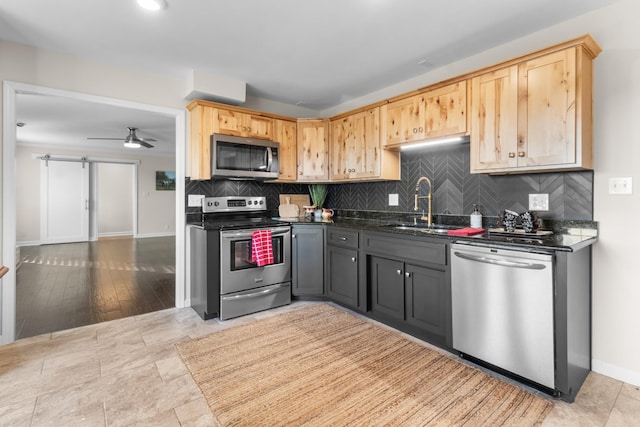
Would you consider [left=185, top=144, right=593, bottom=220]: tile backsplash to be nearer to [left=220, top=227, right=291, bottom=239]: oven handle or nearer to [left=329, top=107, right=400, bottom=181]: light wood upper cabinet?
[left=329, top=107, right=400, bottom=181]: light wood upper cabinet

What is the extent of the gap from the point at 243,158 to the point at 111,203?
8208 millimetres

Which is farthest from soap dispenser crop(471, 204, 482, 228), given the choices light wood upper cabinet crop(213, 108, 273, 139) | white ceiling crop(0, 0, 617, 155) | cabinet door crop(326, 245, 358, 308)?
light wood upper cabinet crop(213, 108, 273, 139)

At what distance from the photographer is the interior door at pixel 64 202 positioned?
297 inches

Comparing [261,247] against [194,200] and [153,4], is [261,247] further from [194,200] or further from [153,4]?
[153,4]

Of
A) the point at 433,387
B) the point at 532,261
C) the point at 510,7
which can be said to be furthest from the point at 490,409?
the point at 510,7

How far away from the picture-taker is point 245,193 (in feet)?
12.8

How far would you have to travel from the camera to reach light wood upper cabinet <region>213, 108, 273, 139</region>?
10.9 ft

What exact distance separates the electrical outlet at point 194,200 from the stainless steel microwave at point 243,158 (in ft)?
1.17

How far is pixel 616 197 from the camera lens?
2.06 metres

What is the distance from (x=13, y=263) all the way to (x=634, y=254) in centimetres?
463

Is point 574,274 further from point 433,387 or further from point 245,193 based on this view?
point 245,193

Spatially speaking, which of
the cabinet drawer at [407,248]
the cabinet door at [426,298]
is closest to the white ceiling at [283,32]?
the cabinet drawer at [407,248]

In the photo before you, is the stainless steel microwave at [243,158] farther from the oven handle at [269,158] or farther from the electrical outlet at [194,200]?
the electrical outlet at [194,200]

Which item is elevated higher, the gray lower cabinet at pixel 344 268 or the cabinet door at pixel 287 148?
the cabinet door at pixel 287 148
